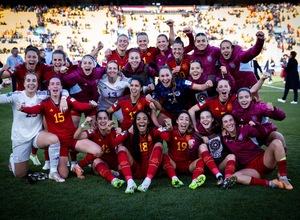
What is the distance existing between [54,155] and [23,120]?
68cm

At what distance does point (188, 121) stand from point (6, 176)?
8.49 feet

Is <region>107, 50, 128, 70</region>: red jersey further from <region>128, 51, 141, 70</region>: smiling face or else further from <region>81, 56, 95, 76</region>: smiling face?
<region>81, 56, 95, 76</region>: smiling face

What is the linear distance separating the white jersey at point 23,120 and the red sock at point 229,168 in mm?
2611

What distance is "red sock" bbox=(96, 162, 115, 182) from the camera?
13.8 feet

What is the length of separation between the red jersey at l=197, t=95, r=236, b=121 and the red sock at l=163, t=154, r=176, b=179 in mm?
936

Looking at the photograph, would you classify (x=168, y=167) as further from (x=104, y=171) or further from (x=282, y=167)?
(x=282, y=167)

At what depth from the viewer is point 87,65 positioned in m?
5.13

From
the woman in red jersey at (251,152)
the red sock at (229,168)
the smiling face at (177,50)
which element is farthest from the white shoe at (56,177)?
the smiling face at (177,50)

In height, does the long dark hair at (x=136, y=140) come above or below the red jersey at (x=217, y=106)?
below

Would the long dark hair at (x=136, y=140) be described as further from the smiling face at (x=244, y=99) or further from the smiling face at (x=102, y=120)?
the smiling face at (x=244, y=99)

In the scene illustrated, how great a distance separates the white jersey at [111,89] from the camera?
209 inches

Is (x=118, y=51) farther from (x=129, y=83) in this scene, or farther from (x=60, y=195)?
(x=60, y=195)

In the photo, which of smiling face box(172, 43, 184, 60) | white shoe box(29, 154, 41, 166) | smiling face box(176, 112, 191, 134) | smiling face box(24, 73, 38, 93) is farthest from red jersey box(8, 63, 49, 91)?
smiling face box(176, 112, 191, 134)

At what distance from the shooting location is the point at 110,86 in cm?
536
